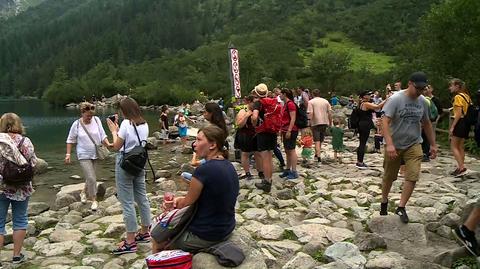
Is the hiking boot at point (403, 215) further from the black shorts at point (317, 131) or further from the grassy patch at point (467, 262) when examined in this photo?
the black shorts at point (317, 131)

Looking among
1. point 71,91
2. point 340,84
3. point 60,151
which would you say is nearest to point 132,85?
point 71,91

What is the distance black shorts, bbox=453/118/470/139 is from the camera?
965 cm

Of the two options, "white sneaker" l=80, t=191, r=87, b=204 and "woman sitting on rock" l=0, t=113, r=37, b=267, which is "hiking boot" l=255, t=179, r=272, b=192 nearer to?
"white sneaker" l=80, t=191, r=87, b=204

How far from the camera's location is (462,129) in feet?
31.7

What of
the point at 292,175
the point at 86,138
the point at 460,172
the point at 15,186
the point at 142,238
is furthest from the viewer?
the point at 292,175

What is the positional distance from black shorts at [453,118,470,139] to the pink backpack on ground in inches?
290

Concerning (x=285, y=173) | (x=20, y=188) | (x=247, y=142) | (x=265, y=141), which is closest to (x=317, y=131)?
(x=285, y=173)

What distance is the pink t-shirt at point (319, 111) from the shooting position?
1228cm

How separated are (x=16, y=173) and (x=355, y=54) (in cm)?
8539

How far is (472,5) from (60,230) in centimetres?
2063

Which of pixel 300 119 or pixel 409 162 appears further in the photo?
pixel 300 119

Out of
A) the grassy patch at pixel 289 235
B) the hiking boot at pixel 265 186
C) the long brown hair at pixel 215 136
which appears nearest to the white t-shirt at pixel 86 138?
the hiking boot at pixel 265 186

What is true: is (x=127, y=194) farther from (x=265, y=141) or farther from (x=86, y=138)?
(x=265, y=141)

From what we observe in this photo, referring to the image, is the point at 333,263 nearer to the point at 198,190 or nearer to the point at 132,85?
the point at 198,190
